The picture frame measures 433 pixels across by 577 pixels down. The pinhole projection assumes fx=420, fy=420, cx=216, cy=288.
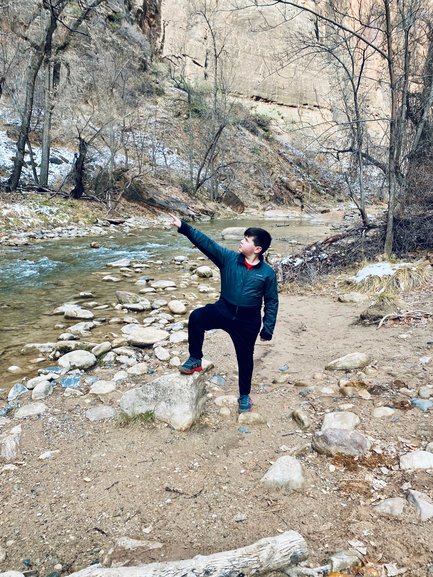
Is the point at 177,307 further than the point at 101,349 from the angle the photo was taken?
Yes

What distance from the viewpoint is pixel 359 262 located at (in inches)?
323

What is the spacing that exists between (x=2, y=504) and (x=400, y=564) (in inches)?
79.9

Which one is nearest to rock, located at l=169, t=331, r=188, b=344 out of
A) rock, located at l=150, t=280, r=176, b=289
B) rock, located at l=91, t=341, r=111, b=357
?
rock, located at l=91, t=341, r=111, b=357

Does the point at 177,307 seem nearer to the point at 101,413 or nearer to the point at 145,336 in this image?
the point at 145,336

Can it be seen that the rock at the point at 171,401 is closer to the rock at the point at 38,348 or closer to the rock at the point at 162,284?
the rock at the point at 38,348

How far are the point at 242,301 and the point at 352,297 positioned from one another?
3.66 m

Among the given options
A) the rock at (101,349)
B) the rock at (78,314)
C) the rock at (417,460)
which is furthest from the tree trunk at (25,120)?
the rock at (417,460)

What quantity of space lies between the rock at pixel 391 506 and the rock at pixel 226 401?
4.60 feet

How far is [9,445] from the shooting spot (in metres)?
2.81

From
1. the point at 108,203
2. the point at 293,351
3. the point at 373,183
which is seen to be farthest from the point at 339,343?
the point at 108,203

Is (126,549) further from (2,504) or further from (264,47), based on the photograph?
(264,47)

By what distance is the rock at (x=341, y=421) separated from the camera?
287 cm

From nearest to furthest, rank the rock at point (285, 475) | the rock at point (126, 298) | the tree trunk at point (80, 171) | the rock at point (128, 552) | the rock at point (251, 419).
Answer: the rock at point (128, 552), the rock at point (285, 475), the rock at point (251, 419), the rock at point (126, 298), the tree trunk at point (80, 171)

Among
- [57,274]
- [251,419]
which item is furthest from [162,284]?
[251,419]
